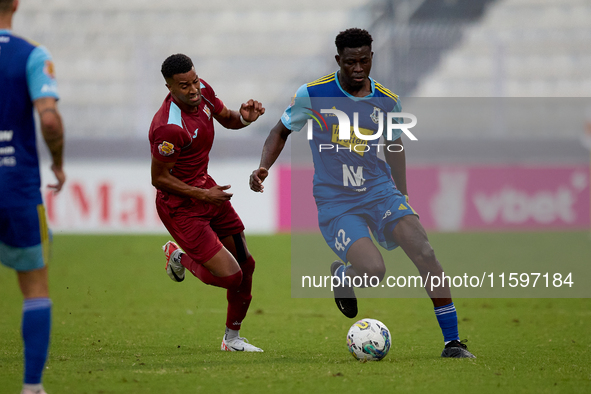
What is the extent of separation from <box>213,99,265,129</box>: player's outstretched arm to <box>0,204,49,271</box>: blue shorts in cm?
227

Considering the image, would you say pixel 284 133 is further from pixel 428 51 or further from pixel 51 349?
pixel 428 51

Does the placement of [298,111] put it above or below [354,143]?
above

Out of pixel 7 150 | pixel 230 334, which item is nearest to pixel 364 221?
pixel 230 334

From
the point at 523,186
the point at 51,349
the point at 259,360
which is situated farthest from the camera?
the point at 523,186

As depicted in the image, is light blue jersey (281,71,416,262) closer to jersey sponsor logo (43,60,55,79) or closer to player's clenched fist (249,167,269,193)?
player's clenched fist (249,167,269,193)

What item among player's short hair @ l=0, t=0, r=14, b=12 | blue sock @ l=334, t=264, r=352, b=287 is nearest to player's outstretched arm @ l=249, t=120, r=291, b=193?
blue sock @ l=334, t=264, r=352, b=287

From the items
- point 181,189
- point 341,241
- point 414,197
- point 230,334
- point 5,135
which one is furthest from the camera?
point 414,197

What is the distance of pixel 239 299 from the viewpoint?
19.9 feet

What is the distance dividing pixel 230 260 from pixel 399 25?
41.1 feet

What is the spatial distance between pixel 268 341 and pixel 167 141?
2170mm

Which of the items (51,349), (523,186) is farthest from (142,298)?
(523,186)

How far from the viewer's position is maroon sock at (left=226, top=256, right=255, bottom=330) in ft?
19.8

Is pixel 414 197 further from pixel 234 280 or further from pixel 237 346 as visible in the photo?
pixel 234 280

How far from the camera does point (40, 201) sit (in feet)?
13.2
